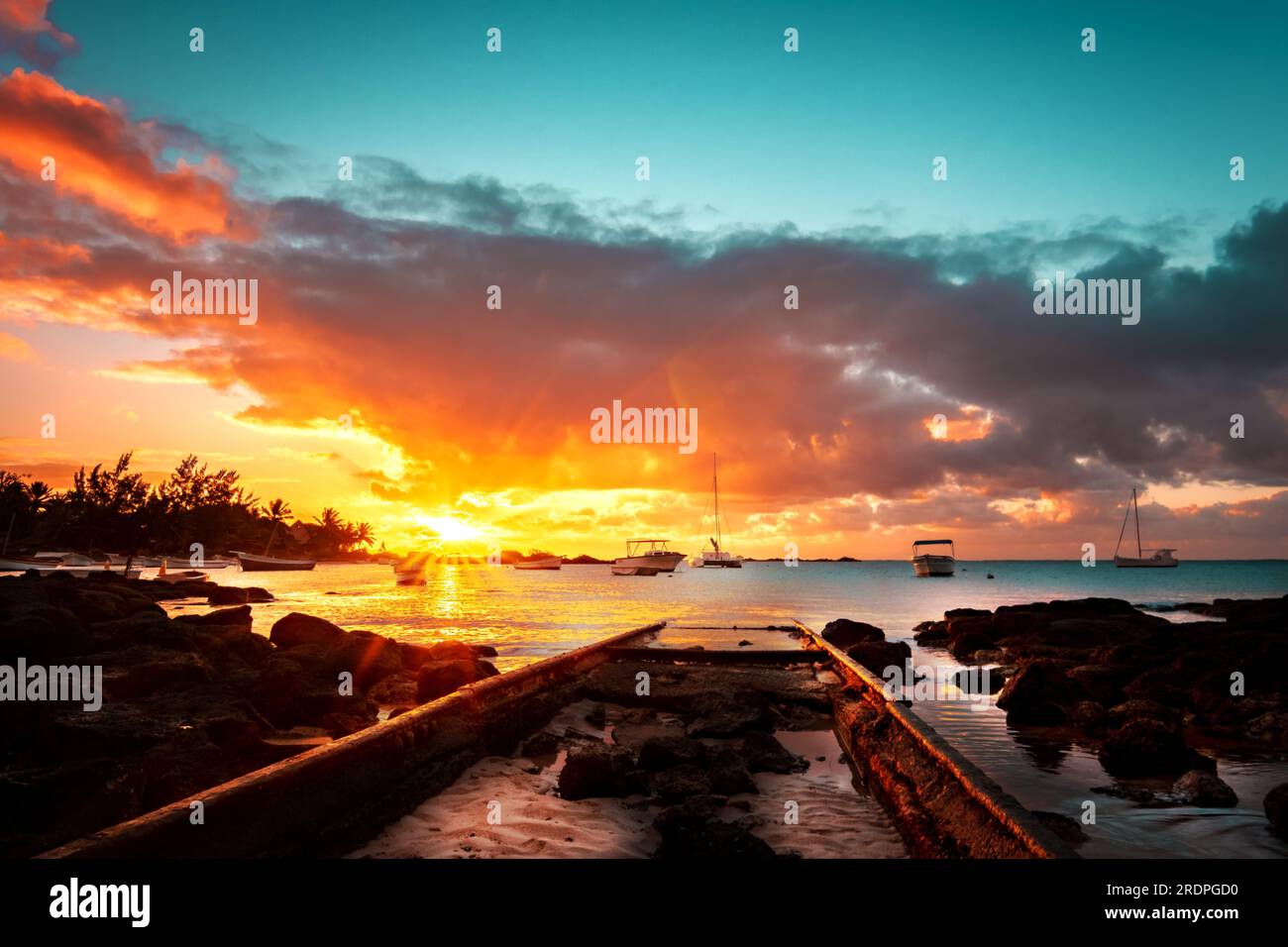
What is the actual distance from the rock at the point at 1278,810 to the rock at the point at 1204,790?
54cm

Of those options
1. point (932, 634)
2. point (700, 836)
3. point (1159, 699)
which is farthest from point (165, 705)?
point (932, 634)

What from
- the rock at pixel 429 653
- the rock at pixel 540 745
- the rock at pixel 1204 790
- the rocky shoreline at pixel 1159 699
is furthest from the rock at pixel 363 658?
the rock at pixel 1204 790

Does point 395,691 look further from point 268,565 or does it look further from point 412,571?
point 268,565

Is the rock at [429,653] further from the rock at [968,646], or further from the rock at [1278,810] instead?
the rock at [968,646]

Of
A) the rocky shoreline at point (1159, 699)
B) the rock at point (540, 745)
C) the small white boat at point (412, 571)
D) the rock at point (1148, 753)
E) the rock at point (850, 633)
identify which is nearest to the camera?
the rock at point (540, 745)

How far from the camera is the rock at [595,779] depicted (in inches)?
244

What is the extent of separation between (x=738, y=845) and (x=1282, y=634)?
19.9 m

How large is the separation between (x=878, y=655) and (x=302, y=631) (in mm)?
13482

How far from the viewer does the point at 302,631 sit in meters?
17.7

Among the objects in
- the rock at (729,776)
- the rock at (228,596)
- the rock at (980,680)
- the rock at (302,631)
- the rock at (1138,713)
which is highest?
the rock at (729,776)
